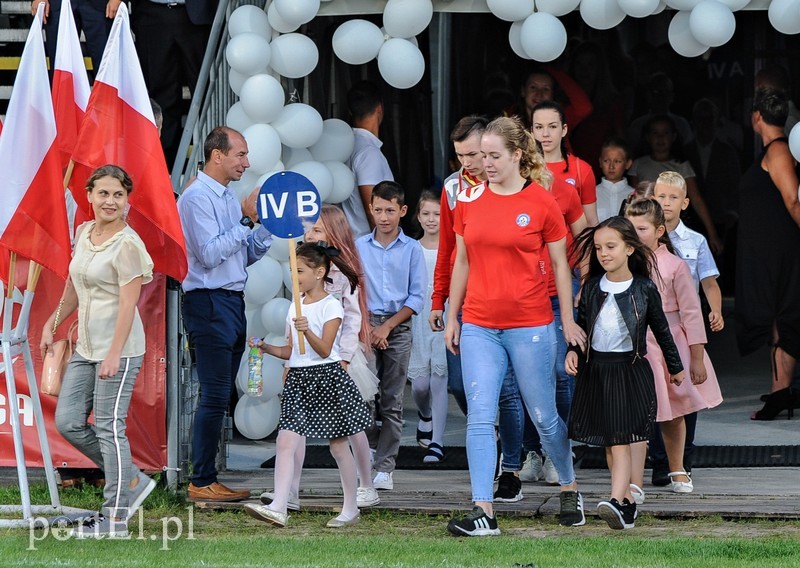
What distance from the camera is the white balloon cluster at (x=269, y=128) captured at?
8711 mm

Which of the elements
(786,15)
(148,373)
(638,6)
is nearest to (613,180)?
(638,6)

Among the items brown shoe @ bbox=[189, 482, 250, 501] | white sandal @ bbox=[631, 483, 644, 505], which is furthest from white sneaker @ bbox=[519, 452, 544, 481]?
brown shoe @ bbox=[189, 482, 250, 501]

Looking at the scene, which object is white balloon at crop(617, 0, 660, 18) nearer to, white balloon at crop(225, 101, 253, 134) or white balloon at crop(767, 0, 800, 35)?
white balloon at crop(767, 0, 800, 35)

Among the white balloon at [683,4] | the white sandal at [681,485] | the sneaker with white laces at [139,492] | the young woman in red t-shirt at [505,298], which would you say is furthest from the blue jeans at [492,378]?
the white balloon at [683,4]

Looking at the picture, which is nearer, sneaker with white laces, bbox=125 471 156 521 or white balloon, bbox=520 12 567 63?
sneaker with white laces, bbox=125 471 156 521

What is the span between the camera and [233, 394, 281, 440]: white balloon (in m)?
8.76

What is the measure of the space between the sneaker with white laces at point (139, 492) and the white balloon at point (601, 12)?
3952mm

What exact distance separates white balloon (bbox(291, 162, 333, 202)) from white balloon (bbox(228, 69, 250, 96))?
0.60m

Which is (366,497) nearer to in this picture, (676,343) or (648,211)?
(676,343)

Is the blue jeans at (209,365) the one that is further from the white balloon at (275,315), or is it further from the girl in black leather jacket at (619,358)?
the girl in black leather jacket at (619,358)

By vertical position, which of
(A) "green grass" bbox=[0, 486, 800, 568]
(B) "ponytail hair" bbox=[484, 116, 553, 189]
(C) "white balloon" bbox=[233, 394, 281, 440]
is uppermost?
(B) "ponytail hair" bbox=[484, 116, 553, 189]

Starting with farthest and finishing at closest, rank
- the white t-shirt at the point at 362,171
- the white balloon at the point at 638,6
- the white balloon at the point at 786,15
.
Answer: the white t-shirt at the point at 362,171 < the white balloon at the point at 638,6 < the white balloon at the point at 786,15

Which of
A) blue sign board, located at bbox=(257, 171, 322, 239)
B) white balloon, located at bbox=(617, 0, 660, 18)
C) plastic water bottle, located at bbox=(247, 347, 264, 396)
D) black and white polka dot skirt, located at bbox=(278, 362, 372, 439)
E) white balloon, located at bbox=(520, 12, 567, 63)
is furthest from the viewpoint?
white balloon, located at bbox=(520, 12, 567, 63)

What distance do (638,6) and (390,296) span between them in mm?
2338
